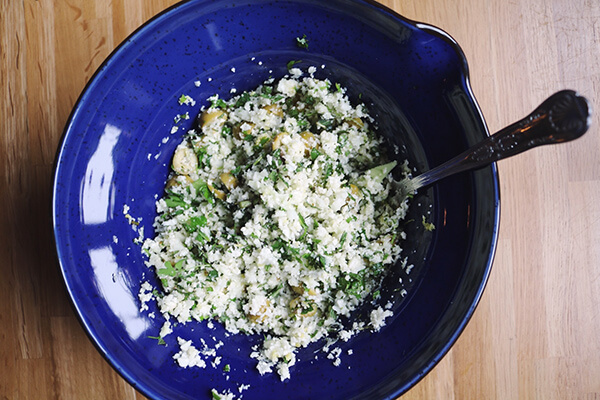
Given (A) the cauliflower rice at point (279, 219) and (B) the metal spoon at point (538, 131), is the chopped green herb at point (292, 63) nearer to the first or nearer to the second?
(A) the cauliflower rice at point (279, 219)

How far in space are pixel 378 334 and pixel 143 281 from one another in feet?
1.91

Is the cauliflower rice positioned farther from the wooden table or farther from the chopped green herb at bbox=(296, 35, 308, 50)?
the wooden table

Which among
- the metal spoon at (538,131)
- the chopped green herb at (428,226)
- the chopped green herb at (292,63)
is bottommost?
the chopped green herb at (428,226)

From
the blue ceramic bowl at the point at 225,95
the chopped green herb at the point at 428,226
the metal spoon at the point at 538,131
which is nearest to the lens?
the metal spoon at the point at 538,131

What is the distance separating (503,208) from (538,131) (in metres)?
0.56

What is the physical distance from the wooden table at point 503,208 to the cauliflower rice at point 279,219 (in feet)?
1.15

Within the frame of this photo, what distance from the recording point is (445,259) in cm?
116

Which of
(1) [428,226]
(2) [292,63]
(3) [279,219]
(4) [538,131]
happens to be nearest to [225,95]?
(2) [292,63]

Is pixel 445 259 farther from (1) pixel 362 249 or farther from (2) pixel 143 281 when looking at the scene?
(2) pixel 143 281

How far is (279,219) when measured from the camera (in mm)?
1144

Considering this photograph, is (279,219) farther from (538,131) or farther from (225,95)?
(538,131)

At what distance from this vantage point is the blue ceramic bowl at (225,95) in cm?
108

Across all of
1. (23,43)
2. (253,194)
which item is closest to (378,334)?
(253,194)

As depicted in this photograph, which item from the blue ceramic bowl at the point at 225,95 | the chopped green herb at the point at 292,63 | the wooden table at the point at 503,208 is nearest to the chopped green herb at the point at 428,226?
the blue ceramic bowl at the point at 225,95
